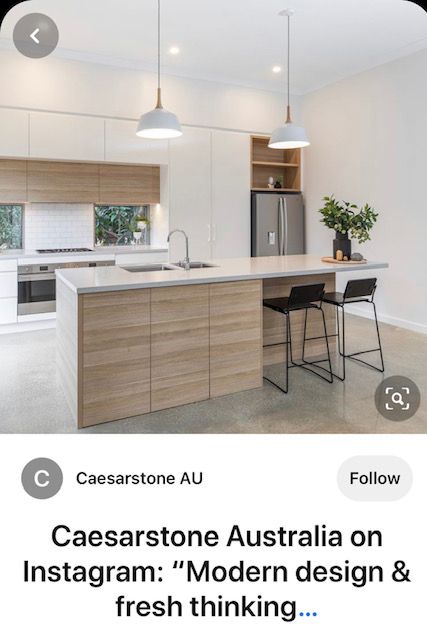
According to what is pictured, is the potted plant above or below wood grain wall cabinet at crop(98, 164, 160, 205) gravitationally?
below

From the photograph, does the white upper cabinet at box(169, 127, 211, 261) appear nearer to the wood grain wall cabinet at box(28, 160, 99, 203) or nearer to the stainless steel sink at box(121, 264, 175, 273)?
the wood grain wall cabinet at box(28, 160, 99, 203)

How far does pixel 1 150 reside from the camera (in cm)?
476

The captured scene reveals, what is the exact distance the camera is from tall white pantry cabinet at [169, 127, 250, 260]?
571 centimetres

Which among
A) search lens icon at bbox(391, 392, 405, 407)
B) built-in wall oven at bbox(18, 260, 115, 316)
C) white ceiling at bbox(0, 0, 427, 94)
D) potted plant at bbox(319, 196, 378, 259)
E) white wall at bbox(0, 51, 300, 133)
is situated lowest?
search lens icon at bbox(391, 392, 405, 407)

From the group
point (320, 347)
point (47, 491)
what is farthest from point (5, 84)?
point (47, 491)

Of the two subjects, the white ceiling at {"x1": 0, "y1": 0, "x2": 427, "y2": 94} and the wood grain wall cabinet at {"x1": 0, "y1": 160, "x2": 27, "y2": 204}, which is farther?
the wood grain wall cabinet at {"x1": 0, "y1": 160, "x2": 27, "y2": 204}

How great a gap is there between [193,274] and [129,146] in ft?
9.24

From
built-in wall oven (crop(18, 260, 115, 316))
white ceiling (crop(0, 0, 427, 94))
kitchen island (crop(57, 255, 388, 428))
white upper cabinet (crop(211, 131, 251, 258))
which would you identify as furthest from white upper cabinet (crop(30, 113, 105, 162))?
kitchen island (crop(57, 255, 388, 428))

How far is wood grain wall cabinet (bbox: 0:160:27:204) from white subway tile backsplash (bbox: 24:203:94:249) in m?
0.35

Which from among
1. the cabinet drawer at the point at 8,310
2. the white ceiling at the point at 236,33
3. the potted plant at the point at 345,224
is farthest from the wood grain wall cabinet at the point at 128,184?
the potted plant at the point at 345,224

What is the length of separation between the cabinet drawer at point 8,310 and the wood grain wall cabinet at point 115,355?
260 cm

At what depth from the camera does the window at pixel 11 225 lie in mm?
5395

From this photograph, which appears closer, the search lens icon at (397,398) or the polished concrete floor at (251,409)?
the polished concrete floor at (251,409)

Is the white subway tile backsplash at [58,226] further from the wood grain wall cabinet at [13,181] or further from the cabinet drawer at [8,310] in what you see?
the cabinet drawer at [8,310]
